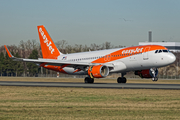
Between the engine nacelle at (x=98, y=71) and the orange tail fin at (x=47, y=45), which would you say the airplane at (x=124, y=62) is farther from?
the orange tail fin at (x=47, y=45)

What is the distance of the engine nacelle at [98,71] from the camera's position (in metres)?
39.1

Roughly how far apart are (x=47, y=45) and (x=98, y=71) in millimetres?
15738

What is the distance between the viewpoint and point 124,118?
484 inches

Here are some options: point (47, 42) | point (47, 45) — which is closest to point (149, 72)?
point (47, 45)

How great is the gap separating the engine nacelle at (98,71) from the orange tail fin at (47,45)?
1266 cm

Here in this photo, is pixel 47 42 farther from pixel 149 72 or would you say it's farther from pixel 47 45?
pixel 149 72

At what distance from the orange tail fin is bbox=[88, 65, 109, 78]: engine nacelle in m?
12.7

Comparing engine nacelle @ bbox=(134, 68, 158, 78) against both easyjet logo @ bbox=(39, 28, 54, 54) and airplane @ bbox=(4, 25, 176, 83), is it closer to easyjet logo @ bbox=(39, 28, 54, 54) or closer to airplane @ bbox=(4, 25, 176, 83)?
airplane @ bbox=(4, 25, 176, 83)

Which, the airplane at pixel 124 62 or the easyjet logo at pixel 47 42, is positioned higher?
the easyjet logo at pixel 47 42

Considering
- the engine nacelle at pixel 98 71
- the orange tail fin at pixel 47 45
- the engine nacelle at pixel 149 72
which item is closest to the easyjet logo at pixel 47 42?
the orange tail fin at pixel 47 45

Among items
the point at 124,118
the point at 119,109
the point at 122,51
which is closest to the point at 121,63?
the point at 122,51

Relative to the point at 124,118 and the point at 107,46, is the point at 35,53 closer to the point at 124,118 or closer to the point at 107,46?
the point at 107,46

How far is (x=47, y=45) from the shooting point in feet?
171

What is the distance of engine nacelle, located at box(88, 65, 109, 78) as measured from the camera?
128 feet
